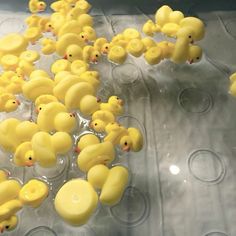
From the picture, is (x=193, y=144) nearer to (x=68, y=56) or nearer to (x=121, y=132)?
(x=121, y=132)

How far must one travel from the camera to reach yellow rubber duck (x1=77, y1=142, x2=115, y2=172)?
49cm

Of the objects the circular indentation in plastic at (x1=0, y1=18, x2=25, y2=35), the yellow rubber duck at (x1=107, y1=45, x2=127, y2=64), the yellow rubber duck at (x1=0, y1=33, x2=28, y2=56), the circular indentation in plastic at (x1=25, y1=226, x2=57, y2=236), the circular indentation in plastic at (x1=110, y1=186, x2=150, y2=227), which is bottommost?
the circular indentation in plastic at (x1=25, y1=226, x2=57, y2=236)

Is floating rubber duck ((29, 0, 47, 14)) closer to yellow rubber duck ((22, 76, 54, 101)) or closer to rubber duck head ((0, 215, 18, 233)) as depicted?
yellow rubber duck ((22, 76, 54, 101))

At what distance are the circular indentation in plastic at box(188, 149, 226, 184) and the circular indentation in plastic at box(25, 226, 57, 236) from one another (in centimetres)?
22

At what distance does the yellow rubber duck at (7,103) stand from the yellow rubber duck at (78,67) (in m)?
0.10

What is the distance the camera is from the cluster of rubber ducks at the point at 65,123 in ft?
1.53

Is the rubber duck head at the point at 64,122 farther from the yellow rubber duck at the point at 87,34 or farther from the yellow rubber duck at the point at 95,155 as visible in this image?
the yellow rubber duck at the point at 87,34

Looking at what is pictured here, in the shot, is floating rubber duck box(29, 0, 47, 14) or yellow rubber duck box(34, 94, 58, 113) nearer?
yellow rubber duck box(34, 94, 58, 113)

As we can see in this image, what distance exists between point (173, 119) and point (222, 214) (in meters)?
0.18

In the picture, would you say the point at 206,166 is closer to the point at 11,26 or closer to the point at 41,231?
the point at 41,231

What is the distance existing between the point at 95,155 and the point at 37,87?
0.51 ft

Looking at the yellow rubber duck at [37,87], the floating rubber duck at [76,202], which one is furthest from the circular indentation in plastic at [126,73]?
the floating rubber duck at [76,202]

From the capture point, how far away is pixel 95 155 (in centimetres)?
49

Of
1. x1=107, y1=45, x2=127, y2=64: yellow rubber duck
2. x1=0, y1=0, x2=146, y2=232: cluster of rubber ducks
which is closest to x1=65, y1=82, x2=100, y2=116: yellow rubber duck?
x1=0, y1=0, x2=146, y2=232: cluster of rubber ducks
